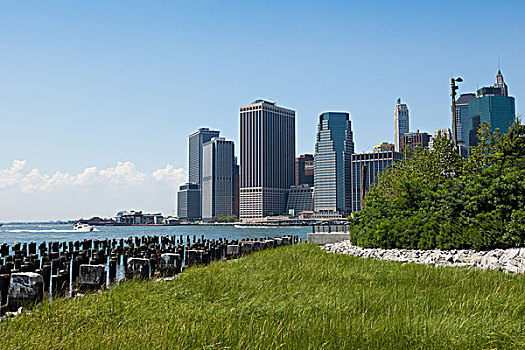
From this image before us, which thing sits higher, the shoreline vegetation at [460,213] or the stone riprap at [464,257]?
the shoreline vegetation at [460,213]

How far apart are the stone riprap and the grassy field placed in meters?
2.37

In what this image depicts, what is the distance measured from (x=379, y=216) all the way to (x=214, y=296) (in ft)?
43.3

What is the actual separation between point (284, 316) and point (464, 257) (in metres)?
9.16

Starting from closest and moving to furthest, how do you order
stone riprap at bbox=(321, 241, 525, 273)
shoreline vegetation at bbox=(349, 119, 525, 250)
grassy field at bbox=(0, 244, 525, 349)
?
grassy field at bbox=(0, 244, 525, 349)
stone riprap at bbox=(321, 241, 525, 273)
shoreline vegetation at bbox=(349, 119, 525, 250)

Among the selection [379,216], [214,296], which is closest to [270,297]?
[214,296]

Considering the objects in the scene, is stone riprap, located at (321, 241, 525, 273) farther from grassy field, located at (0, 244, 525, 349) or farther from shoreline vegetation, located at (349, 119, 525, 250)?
grassy field, located at (0, 244, 525, 349)

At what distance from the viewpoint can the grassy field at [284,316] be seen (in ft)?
20.0

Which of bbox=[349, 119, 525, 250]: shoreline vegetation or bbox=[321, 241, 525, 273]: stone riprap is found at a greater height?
bbox=[349, 119, 525, 250]: shoreline vegetation

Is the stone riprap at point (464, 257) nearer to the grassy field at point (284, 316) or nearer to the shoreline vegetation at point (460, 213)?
the shoreline vegetation at point (460, 213)

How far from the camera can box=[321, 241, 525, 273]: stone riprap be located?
12.9 meters

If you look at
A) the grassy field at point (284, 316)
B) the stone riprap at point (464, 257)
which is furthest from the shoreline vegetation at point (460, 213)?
the grassy field at point (284, 316)

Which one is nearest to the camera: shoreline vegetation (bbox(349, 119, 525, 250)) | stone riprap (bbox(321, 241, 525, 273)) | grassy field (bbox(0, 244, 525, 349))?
grassy field (bbox(0, 244, 525, 349))

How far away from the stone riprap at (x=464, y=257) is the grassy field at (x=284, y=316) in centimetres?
237

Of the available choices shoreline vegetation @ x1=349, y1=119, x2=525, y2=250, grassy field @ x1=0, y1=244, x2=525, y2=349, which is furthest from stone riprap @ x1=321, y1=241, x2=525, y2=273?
grassy field @ x1=0, y1=244, x2=525, y2=349
